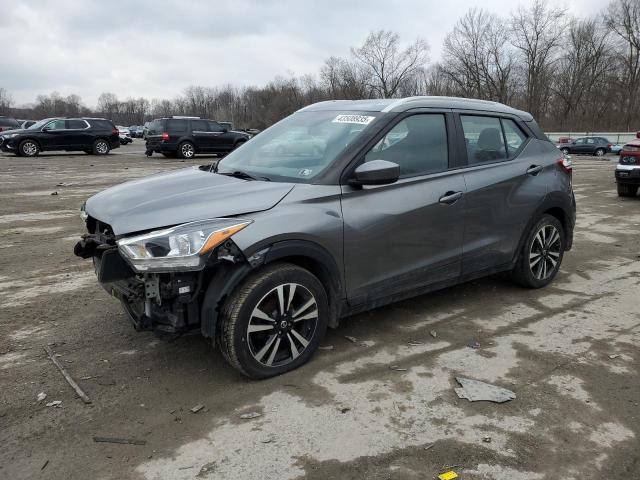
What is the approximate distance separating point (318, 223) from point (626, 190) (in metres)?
11.1

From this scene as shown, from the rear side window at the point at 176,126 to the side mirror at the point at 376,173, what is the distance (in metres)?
20.9

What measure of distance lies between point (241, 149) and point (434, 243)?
188cm

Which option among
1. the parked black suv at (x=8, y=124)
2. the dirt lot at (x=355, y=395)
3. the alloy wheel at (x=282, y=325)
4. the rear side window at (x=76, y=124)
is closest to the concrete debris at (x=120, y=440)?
the dirt lot at (x=355, y=395)

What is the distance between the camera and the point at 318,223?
137 inches

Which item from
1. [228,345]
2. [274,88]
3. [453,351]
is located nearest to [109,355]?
[228,345]

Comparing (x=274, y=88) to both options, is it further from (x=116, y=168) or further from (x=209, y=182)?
(x=209, y=182)

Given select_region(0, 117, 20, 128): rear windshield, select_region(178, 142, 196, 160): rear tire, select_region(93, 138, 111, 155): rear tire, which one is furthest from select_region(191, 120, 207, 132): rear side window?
select_region(0, 117, 20, 128): rear windshield

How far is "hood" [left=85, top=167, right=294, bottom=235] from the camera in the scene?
3.18m

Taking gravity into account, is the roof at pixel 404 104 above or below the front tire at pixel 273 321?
above

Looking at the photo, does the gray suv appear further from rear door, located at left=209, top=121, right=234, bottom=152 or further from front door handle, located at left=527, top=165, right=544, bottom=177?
rear door, located at left=209, top=121, right=234, bottom=152

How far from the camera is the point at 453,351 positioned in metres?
3.91

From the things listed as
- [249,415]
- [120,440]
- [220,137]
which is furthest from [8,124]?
[249,415]

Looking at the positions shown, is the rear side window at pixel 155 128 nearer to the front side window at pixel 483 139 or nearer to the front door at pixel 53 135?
the front door at pixel 53 135

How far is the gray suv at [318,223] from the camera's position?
3.16 m
